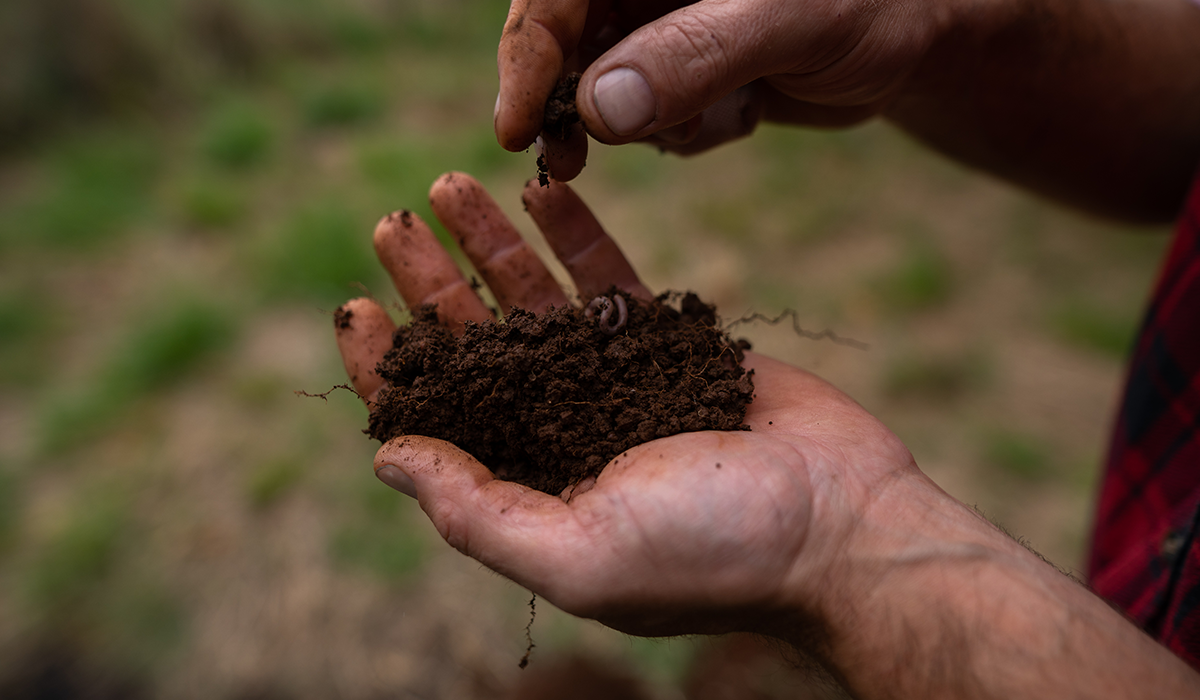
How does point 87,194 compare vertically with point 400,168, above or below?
above

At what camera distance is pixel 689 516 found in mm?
1412

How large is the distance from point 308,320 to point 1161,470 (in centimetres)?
423

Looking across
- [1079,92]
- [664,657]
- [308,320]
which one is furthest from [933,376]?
[308,320]

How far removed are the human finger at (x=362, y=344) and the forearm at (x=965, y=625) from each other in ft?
4.58

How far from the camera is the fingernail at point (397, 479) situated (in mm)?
1655

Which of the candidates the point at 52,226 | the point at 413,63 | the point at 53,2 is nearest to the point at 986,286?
the point at 413,63

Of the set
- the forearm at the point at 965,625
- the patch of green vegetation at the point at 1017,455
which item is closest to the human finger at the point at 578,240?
the forearm at the point at 965,625

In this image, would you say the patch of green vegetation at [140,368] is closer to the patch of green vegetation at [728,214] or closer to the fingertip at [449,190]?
the fingertip at [449,190]

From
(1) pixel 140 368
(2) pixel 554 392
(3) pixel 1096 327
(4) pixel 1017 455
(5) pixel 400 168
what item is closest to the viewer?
(2) pixel 554 392

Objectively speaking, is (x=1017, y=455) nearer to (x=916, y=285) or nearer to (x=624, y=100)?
(x=916, y=285)

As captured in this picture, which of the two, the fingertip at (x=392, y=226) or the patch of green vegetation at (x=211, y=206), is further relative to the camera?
the patch of green vegetation at (x=211, y=206)

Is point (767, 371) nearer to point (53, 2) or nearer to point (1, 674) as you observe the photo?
point (1, 674)

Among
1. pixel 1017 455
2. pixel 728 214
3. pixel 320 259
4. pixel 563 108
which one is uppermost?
pixel 320 259

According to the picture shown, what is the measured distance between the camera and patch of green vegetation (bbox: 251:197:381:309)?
4.29 meters
